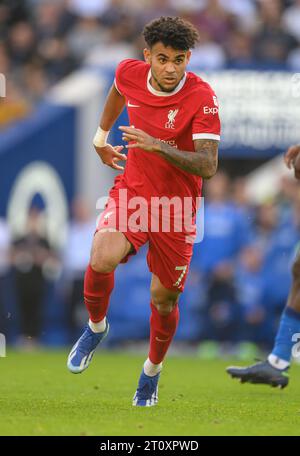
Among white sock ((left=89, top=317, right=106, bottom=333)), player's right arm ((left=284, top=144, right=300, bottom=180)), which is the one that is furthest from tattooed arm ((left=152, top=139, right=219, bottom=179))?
player's right arm ((left=284, top=144, right=300, bottom=180))

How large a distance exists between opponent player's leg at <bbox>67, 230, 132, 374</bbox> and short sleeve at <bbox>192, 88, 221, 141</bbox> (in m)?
0.82

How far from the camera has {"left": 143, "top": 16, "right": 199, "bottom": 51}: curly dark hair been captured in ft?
24.5

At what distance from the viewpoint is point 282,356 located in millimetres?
9398

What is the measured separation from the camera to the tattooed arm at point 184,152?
23.6 feet

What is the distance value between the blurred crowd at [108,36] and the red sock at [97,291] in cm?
922

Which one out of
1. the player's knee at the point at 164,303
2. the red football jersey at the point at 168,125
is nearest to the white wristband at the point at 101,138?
the red football jersey at the point at 168,125

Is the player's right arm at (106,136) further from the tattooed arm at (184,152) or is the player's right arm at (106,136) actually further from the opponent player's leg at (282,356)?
the opponent player's leg at (282,356)

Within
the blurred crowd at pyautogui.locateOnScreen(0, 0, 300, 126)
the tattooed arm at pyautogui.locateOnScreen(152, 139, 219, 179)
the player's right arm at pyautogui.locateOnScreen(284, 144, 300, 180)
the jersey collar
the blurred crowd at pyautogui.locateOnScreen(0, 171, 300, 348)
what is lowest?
the tattooed arm at pyautogui.locateOnScreen(152, 139, 219, 179)

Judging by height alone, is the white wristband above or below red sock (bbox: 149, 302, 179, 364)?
above

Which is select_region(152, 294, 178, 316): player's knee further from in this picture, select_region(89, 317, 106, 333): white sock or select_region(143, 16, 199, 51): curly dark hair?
select_region(143, 16, 199, 51): curly dark hair

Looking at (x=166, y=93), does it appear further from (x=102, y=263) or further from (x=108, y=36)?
(x=108, y=36)

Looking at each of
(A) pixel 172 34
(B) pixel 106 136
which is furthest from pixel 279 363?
(A) pixel 172 34

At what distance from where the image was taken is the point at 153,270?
25.6ft

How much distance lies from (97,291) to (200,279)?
799 cm
